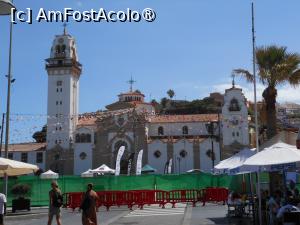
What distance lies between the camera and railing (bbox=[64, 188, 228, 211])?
88.8ft

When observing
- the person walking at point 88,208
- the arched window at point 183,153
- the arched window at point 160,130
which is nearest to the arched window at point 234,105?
the arched window at point 183,153

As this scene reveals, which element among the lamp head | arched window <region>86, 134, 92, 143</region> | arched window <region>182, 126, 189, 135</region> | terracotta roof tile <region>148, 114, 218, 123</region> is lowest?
the lamp head

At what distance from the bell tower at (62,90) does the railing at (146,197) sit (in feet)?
184

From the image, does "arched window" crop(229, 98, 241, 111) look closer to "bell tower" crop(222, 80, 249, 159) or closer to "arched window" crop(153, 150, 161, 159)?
"bell tower" crop(222, 80, 249, 159)

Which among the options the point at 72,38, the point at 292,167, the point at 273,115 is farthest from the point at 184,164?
the point at 292,167

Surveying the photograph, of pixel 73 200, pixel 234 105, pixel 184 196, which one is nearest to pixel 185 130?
pixel 234 105

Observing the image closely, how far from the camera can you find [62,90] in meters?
85.1

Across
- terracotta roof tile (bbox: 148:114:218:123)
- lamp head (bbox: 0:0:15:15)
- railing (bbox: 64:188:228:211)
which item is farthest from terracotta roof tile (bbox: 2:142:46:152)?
lamp head (bbox: 0:0:15:15)

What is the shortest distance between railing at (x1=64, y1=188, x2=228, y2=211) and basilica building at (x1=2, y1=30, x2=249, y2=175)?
47.1 metres

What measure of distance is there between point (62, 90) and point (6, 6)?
264 feet

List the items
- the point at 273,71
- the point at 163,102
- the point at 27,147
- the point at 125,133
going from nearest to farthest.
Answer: the point at 273,71 < the point at 125,133 < the point at 27,147 < the point at 163,102

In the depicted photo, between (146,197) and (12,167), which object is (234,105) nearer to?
(146,197)

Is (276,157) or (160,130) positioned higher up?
(160,130)

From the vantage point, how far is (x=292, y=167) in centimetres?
1488
